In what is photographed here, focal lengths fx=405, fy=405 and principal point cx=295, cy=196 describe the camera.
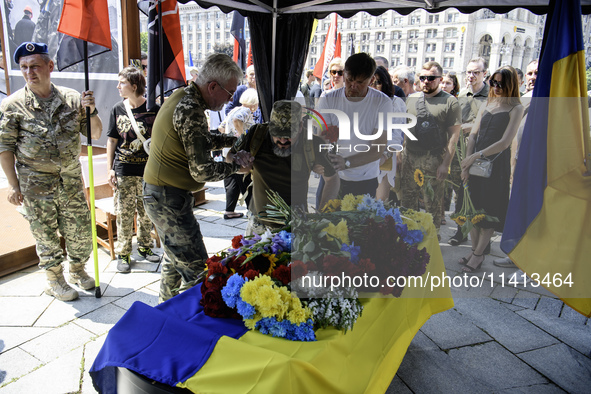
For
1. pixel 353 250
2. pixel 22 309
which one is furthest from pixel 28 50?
pixel 353 250

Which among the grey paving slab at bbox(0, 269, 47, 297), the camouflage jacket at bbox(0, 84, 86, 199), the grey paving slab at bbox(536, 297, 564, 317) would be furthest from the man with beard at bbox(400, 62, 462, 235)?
the grey paving slab at bbox(0, 269, 47, 297)

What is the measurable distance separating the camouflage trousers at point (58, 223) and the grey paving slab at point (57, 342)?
658 millimetres

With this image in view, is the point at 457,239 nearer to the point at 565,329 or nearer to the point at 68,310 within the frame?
the point at 565,329

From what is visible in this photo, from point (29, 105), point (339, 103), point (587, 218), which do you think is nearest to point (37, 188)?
point (29, 105)

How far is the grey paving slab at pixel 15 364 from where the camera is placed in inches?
96.4

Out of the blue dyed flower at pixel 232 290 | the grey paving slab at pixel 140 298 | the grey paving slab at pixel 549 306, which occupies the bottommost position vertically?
the grey paving slab at pixel 549 306

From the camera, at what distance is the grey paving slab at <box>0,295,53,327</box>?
3.05m

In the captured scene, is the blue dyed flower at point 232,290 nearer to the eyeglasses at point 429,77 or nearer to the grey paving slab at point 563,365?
the grey paving slab at point 563,365

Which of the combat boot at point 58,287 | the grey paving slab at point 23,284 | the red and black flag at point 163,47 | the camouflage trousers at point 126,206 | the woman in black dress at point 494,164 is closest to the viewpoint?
the woman in black dress at point 494,164

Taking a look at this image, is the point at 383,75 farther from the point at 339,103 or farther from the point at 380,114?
the point at 380,114

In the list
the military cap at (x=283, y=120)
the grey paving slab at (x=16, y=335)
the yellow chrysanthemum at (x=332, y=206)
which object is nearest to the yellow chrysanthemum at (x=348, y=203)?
the yellow chrysanthemum at (x=332, y=206)

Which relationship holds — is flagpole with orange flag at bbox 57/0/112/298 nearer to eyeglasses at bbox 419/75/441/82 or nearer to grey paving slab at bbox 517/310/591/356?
eyeglasses at bbox 419/75/441/82

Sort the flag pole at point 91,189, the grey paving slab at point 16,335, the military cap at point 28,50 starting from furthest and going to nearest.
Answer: the flag pole at point 91,189
the military cap at point 28,50
the grey paving slab at point 16,335

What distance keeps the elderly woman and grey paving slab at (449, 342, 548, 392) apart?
3029 millimetres
